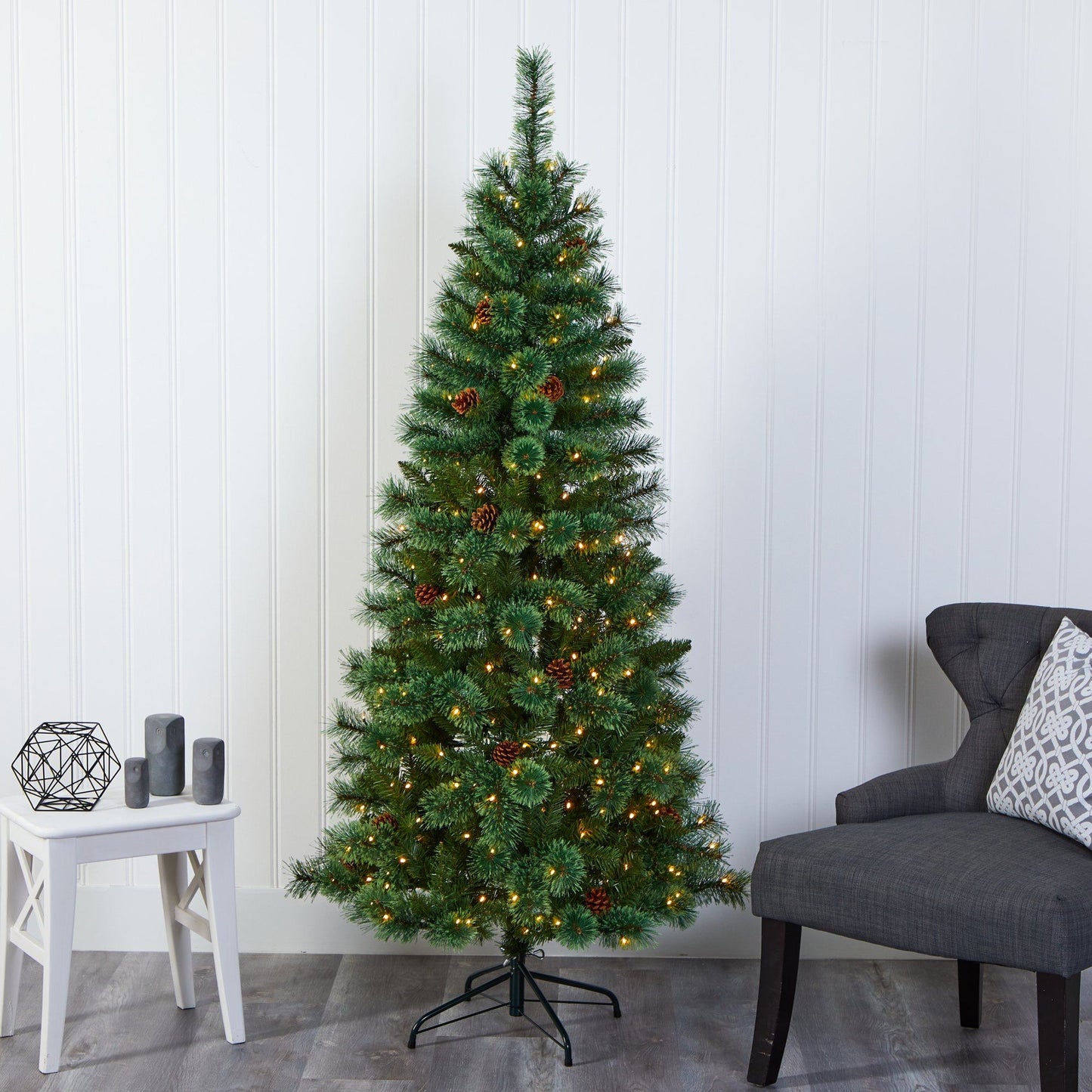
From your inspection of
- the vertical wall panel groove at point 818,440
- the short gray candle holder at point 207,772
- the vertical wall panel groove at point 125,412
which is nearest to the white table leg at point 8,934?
the short gray candle holder at point 207,772

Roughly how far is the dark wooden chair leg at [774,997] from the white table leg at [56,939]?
123cm

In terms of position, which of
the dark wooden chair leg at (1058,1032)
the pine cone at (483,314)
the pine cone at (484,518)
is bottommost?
the dark wooden chair leg at (1058,1032)

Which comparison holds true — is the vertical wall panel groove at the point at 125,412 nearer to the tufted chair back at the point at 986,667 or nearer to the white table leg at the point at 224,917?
the white table leg at the point at 224,917

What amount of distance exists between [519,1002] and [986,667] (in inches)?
46.0

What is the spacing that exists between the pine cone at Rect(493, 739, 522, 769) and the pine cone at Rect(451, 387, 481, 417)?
0.59 meters

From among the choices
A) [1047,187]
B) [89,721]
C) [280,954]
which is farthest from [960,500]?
[89,721]

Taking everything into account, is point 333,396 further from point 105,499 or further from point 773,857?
point 773,857

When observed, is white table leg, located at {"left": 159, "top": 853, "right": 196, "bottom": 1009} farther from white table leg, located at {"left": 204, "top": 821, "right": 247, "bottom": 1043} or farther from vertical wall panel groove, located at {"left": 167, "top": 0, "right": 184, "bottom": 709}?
vertical wall panel groove, located at {"left": 167, "top": 0, "right": 184, "bottom": 709}

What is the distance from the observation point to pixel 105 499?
266 centimetres

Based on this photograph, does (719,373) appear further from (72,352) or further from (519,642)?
(72,352)

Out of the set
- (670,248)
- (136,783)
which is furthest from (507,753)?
(670,248)

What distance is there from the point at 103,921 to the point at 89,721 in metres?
0.48

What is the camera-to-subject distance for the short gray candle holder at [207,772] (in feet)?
6.98

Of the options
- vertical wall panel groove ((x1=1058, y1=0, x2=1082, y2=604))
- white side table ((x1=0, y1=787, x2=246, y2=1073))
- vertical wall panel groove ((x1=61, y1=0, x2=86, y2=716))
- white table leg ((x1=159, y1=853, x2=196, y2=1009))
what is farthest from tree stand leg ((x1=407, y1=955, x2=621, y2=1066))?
vertical wall panel groove ((x1=1058, y1=0, x2=1082, y2=604))
